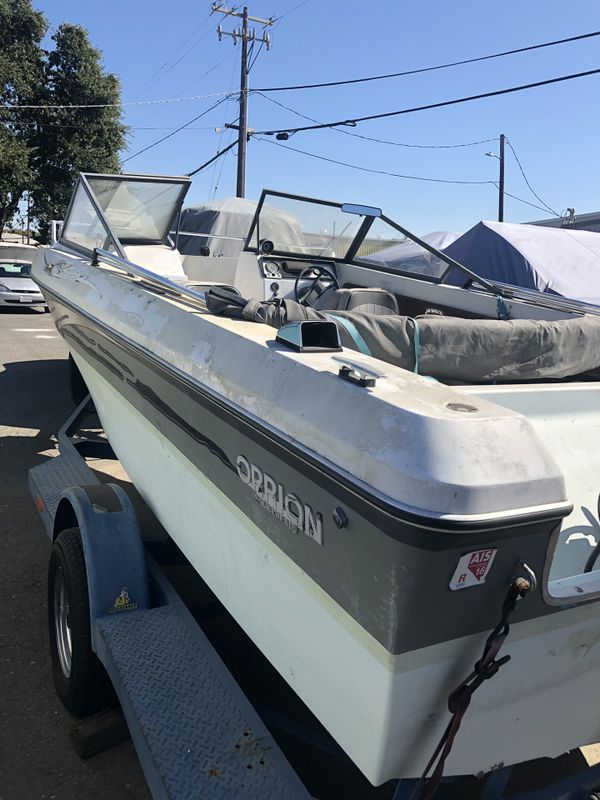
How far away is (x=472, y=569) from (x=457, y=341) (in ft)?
3.17

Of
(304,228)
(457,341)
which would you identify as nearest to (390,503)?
(457,341)

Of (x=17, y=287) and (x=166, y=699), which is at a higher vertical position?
(x=17, y=287)

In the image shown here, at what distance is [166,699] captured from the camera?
1831 millimetres

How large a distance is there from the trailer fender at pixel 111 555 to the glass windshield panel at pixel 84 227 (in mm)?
1963

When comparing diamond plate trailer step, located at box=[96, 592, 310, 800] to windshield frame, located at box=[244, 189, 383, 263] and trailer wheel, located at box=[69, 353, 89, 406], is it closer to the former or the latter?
windshield frame, located at box=[244, 189, 383, 263]

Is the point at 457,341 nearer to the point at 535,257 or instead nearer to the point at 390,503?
the point at 390,503

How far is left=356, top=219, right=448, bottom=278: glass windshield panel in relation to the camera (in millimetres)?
4199

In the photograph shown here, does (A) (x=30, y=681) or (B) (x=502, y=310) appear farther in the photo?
(B) (x=502, y=310)

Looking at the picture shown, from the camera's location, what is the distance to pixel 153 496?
2.69 m

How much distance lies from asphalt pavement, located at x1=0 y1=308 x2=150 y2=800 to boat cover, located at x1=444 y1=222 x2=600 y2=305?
26.8ft

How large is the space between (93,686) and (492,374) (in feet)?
5.95

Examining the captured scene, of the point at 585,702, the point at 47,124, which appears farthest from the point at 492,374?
the point at 47,124

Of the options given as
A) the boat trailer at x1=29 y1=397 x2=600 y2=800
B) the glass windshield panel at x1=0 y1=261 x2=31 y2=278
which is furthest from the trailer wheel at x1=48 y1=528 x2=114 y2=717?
Result: the glass windshield panel at x1=0 y1=261 x2=31 y2=278

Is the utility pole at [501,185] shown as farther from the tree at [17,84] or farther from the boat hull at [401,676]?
the boat hull at [401,676]
